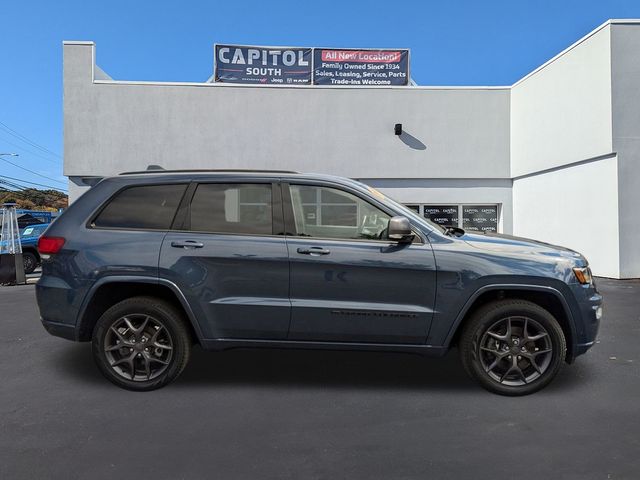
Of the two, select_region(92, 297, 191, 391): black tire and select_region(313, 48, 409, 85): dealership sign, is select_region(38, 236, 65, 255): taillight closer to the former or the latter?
select_region(92, 297, 191, 391): black tire

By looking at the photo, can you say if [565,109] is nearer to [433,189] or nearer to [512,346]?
[433,189]

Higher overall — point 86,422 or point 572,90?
point 572,90

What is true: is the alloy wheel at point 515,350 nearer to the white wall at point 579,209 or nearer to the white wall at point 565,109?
the white wall at point 579,209

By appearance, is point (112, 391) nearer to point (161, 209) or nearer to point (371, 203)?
point (161, 209)

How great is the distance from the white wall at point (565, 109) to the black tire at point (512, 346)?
32.1ft

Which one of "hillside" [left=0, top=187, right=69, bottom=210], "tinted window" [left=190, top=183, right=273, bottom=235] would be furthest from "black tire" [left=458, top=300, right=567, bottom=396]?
"hillside" [left=0, top=187, right=69, bottom=210]

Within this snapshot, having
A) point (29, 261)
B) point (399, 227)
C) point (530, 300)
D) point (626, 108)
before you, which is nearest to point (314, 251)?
point (399, 227)

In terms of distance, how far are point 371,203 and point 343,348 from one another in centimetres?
124

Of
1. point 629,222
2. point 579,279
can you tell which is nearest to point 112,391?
point 579,279

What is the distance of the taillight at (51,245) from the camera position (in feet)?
12.7

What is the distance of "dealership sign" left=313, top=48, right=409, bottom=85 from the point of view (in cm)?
1736

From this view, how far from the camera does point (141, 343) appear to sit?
3.84 meters

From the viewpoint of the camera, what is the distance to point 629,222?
11.4 meters

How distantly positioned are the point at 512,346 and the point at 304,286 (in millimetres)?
1763
